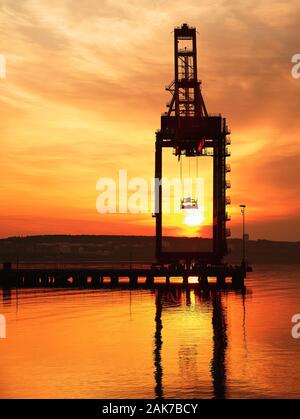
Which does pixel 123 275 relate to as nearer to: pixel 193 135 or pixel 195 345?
pixel 193 135

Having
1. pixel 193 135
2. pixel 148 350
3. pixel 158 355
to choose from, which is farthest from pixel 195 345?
pixel 193 135

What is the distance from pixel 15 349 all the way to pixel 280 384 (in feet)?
53.8

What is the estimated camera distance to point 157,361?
1335 inches

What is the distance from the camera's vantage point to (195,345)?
39750 mm

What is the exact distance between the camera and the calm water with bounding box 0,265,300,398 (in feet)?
91.4

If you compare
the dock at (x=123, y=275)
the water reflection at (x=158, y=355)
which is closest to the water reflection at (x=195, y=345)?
the water reflection at (x=158, y=355)

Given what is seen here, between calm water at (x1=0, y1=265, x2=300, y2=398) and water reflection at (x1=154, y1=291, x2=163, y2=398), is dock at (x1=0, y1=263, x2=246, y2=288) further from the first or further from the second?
water reflection at (x1=154, y1=291, x2=163, y2=398)

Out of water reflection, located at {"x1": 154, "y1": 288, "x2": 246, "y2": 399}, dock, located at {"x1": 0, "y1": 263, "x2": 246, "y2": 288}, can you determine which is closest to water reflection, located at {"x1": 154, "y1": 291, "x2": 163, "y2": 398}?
water reflection, located at {"x1": 154, "y1": 288, "x2": 246, "y2": 399}

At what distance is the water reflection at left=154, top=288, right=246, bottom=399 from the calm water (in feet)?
0.19

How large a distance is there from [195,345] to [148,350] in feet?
11.2

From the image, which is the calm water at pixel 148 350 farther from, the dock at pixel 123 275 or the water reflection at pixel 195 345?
the dock at pixel 123 275

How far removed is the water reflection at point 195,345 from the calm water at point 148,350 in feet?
0.19

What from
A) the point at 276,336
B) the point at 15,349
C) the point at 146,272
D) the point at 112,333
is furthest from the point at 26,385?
the point at 146,272
